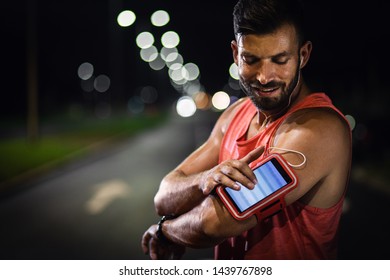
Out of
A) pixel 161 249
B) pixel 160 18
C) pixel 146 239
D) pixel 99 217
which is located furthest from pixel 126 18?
pixel 161 249

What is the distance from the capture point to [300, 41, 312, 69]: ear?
177 cm

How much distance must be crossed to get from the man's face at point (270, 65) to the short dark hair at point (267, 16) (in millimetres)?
19

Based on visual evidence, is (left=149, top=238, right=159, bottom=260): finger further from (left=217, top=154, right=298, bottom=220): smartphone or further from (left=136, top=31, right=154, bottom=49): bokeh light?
(left=136, top=31, right=154, bottom=49): bokeh light

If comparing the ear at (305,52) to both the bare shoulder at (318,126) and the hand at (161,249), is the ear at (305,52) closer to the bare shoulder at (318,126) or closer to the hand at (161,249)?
the bare shoulder at (318,126)

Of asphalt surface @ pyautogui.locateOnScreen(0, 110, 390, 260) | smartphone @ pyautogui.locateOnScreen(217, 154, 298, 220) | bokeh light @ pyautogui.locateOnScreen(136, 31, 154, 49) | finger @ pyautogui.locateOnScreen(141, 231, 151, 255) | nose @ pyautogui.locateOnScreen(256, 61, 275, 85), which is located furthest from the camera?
bokeh light @ pyautogui.locateOnScreen(136, 31, 154, 49)

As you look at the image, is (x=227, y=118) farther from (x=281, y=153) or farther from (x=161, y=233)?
(x=281, y=153)

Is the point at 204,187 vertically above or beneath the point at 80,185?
above

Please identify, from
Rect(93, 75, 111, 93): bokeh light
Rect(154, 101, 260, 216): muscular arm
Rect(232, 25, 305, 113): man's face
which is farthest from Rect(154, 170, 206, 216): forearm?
Rect(93, 75, 111, 93): bokeh light

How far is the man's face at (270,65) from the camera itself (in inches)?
66.3

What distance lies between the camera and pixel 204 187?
5.44ft

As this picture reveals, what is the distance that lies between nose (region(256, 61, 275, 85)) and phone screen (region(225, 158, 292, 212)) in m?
0.30

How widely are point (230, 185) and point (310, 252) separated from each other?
19.0 inches
